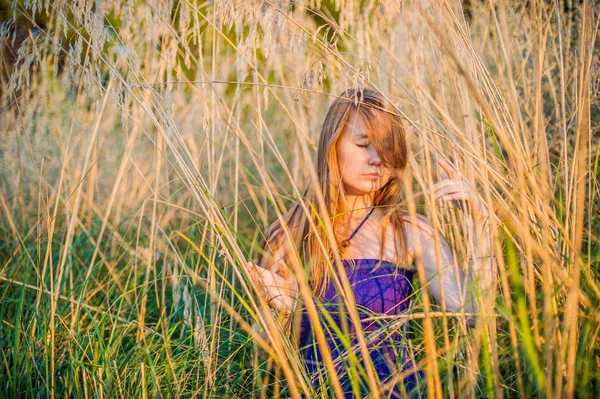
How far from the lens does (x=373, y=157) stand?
1317 mm

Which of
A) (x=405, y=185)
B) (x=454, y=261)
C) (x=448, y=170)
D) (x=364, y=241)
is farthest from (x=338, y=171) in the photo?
(x=405, y=185)

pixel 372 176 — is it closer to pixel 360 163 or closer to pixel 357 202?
pixel 360 163

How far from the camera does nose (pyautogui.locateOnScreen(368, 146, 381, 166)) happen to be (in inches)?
51.5

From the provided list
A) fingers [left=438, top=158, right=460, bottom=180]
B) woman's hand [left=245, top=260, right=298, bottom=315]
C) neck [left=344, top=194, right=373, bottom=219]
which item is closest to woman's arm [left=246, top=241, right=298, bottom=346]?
woman's hand [left=245, top=260, right=298, bottom=315]

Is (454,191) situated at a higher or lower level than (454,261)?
higher

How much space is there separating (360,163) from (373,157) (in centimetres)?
4

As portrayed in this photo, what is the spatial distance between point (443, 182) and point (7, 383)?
1157 mm

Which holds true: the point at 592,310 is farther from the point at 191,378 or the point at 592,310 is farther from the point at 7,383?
the point at 7,383

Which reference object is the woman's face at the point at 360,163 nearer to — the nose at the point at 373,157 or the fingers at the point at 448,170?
the nose at the point at 373,157

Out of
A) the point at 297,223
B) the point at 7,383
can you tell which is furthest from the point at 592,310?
the point at 7,383

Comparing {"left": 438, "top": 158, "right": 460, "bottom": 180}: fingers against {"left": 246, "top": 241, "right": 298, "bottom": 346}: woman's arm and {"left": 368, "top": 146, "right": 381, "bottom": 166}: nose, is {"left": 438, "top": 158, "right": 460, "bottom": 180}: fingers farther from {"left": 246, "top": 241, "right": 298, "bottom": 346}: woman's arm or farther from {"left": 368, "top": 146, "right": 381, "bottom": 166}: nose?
{"left": 246, "top": 241, "right": 298, "bottom": 346}: woman's arm

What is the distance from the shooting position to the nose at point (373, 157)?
4.29 feet

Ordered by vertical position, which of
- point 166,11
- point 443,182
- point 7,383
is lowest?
point 7,383

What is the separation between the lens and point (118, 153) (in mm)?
2527
